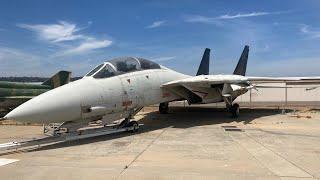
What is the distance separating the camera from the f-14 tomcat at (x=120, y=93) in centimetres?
1071

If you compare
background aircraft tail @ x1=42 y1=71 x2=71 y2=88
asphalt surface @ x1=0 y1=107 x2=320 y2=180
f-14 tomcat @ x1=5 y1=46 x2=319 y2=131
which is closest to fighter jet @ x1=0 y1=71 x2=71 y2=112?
background aircraft tail @ x1=42 y1=71 x2=71 y2=88

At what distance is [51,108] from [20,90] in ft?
43.9

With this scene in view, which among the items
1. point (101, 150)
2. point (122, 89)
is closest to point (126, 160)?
point (101, 150)

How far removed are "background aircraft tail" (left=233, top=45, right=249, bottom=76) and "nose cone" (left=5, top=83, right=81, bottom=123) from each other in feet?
44.5

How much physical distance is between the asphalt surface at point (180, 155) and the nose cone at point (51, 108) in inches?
31.3

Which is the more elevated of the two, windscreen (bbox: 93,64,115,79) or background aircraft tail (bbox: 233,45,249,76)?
background aircraft tail (bbox: 233,45,249,76)

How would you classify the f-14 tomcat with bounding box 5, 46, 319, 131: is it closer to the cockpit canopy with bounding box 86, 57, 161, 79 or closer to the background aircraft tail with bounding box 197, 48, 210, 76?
the cockpit canopy with bounding box 86, 57, 161, 79

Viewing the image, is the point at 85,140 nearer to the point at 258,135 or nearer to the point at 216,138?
the point at 216,138

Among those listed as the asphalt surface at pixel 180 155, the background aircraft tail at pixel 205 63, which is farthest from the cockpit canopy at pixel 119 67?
the background aircraft tail at pixel 205 63

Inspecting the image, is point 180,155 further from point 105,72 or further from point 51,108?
point 105,72

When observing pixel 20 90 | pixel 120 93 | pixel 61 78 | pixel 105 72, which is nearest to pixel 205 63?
pixel 61 78

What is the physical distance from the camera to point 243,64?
23.5 metres

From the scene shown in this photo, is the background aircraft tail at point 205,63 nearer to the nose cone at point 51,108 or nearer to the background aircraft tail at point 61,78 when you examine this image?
the background aircraft tail at point 61,78

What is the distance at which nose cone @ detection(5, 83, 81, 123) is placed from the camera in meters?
10.3
